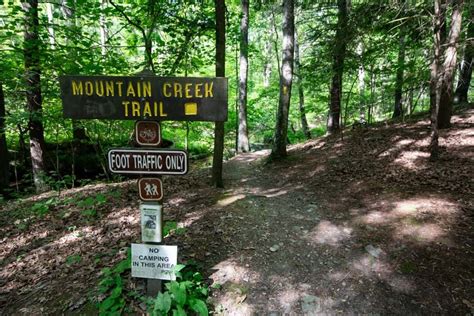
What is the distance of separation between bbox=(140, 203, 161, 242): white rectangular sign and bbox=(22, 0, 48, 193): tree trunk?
5.49 meters

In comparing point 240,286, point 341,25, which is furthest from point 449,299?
point 341,25

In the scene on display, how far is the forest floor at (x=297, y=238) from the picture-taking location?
3430 millimetres

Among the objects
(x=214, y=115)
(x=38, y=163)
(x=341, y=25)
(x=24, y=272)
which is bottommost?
(x=24, y=272)

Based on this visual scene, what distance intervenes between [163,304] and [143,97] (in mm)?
2115

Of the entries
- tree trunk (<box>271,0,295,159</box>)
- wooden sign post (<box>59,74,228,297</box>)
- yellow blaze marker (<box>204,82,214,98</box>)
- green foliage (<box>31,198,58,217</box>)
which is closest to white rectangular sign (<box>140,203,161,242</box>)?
wooden sign post (<box>59,74,228,297</box>)

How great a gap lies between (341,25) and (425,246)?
6.27 metres

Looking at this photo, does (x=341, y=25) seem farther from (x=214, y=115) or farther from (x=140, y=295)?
(x=140, y=295)

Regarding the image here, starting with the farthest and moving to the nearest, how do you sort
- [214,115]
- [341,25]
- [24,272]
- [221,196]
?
[341,25] → [221,196] → [24,272] → [214,115]

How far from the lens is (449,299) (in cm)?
324

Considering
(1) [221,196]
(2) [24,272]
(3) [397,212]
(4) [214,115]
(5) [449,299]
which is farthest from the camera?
(1) [221,196]

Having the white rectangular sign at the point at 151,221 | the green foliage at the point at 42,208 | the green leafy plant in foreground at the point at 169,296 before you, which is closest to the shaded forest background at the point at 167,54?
the green foliage at the point at 42,208

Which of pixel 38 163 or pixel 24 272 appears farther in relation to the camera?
pixel 38 163

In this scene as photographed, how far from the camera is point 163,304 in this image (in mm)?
2943

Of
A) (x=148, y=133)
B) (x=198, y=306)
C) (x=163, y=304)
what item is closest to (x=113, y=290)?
(x=163, y=304)
